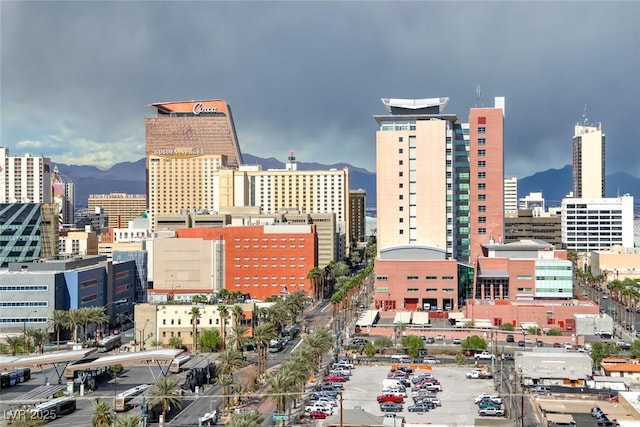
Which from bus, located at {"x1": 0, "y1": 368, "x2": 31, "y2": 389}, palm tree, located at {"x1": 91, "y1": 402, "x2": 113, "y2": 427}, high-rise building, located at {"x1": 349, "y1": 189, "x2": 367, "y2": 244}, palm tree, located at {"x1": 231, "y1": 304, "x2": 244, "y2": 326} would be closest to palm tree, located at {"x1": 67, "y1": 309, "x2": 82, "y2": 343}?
bus, located at {"x1": 0, "y1": 368, "x2": 31, "y2": 389}

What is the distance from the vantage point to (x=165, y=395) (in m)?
Result: 43.1

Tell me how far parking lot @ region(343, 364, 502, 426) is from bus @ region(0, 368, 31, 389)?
2144 cm

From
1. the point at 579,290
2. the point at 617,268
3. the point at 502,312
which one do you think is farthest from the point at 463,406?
the point at 617,268

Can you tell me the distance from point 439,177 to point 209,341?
34.6m

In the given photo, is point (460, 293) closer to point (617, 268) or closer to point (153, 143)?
A: point (617, 268)

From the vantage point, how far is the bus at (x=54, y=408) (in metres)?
44.1

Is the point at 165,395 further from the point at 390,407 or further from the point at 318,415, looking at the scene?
the point at 390,407

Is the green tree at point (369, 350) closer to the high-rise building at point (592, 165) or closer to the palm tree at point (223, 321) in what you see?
the palm tree at point (223, 321)

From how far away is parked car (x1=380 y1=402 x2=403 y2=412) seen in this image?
45.5 m

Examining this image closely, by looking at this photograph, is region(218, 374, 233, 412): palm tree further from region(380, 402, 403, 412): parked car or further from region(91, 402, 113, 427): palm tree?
region(380, 402, 403, 412): parked car

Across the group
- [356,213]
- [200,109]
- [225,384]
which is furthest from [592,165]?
[225,384]

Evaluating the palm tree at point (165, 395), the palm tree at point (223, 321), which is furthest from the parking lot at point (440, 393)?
the palm tree at point (223, 321)

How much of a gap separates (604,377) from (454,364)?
1064 cm

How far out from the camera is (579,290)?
98938 mm
